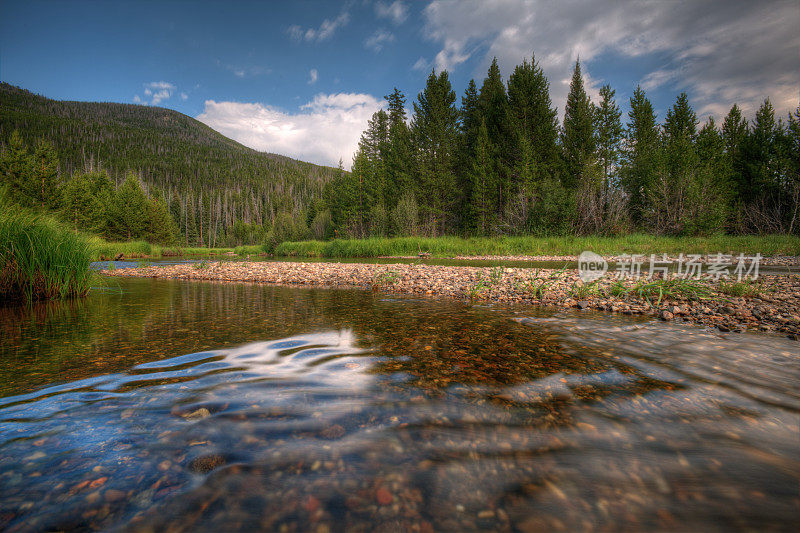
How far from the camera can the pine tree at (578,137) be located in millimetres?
29484

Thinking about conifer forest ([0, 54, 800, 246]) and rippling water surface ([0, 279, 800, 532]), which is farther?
conifer forest ([0, 54, 800, 246])

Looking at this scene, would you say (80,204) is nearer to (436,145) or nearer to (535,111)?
(436,145)

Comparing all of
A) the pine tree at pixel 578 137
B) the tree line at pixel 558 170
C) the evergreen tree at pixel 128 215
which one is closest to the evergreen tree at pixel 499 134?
the tree line at pixel 558 170

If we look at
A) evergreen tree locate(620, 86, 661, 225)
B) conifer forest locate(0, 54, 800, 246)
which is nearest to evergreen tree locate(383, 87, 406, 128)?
conifer forest locate(0, 54, 800, 246)

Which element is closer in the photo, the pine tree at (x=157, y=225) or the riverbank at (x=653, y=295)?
the riverbank at (x=653, y=295)

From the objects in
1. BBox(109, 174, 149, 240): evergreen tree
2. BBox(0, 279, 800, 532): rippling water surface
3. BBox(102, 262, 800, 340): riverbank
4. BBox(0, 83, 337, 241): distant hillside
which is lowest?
BBox(0, 279, 800, 532): rippling water surface

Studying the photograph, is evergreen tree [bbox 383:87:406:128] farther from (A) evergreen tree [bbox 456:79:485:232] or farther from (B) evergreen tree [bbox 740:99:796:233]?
(B) evergreen tree [bbox 740:99:796:233]

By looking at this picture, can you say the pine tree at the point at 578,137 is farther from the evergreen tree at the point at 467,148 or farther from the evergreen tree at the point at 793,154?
the evergreen tree at the point at 793,154

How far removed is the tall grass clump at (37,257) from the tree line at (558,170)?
20.6m

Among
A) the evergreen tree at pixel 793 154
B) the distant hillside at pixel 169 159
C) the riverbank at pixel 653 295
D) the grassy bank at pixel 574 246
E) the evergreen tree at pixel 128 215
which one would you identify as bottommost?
the riverbank at pixel 653 295

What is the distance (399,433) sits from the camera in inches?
71.6

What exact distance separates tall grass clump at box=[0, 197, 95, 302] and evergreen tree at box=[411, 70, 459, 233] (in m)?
25.6

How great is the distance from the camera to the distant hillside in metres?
88.9

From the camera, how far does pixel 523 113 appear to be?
29.1m
